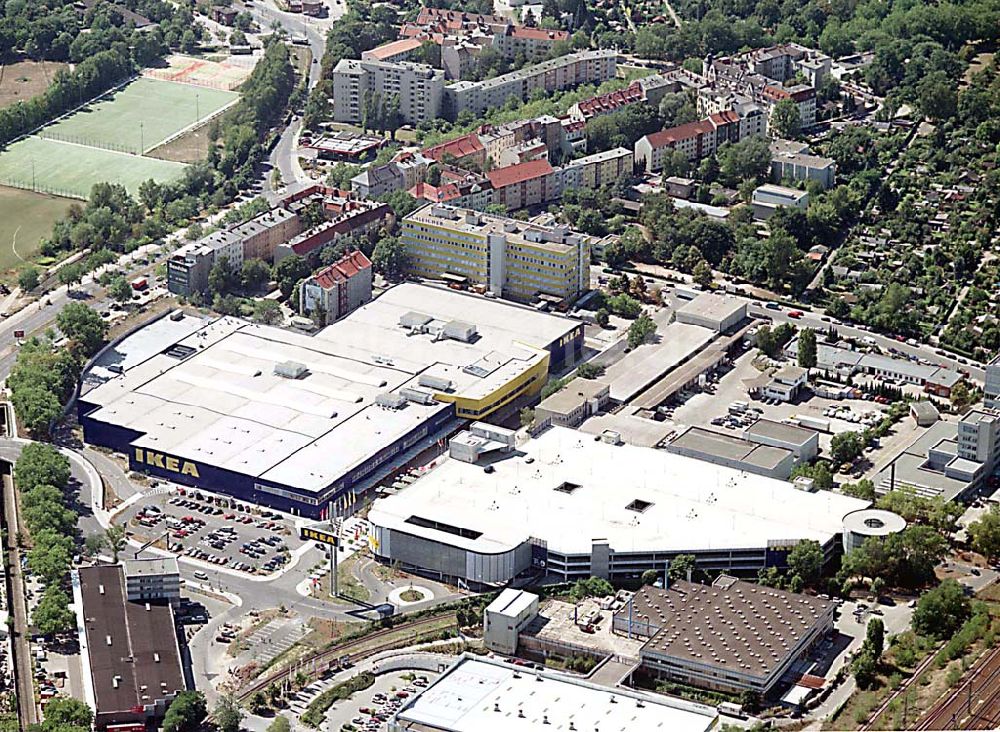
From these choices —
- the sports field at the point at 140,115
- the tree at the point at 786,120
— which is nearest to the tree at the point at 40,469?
the sports field at the point at 140,115

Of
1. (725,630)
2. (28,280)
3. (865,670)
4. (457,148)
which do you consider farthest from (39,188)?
(865,670)

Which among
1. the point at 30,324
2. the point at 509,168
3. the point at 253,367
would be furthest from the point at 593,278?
the point at 30,324

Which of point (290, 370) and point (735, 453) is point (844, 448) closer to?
point (735, 453)

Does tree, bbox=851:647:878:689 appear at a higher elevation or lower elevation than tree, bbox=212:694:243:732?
higher

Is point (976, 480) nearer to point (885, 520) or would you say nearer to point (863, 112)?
point (885, 520)

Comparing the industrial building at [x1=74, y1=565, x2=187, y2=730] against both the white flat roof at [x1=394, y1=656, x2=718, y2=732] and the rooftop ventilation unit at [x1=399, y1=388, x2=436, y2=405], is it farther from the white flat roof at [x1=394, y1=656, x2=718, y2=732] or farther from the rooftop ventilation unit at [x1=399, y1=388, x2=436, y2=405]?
the rooftop ventilation unit at [x1=399, y1=388, x2=436, y2=405]

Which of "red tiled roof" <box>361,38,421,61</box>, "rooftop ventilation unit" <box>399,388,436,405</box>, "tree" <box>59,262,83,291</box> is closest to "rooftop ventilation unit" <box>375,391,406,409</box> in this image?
"rooftop ventilation unit" <box>399,388,436,405</box>

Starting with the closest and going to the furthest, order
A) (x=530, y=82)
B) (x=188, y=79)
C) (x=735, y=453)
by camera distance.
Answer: (x=735, y=453)
(x=530, y=82)
(x=188, y=79)
